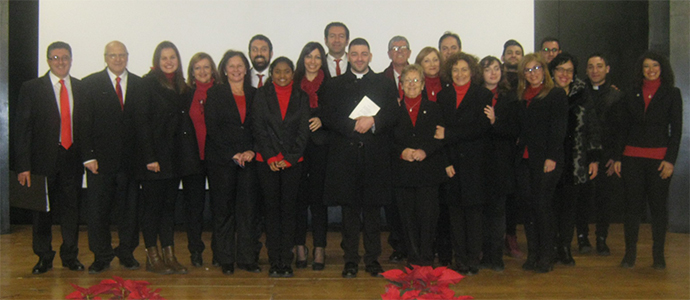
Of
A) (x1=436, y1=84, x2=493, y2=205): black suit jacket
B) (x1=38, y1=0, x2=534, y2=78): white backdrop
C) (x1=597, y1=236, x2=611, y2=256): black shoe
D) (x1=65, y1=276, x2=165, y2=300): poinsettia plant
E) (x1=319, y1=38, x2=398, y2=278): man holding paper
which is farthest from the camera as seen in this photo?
(x1=38, y1=0, x2=534, y2=78): white backdrop

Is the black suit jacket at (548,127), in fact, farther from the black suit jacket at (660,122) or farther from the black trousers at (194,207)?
the black trousers at (194,207)

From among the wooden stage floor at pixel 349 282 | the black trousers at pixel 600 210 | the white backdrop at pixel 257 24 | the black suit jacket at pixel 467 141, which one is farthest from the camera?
the white backdrop at pixel 257 24

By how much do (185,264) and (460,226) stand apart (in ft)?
6.06

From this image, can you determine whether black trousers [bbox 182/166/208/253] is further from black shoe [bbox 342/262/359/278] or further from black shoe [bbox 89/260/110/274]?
black shoe [bbox 342/262/359/278]

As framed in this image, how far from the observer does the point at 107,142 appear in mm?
3586

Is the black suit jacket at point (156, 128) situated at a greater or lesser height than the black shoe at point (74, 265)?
greater

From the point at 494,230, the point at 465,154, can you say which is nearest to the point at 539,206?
the point at 494,230

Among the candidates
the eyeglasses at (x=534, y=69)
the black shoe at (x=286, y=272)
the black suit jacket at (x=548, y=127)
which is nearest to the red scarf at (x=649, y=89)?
the black suit jacket at (x=548, y=127)

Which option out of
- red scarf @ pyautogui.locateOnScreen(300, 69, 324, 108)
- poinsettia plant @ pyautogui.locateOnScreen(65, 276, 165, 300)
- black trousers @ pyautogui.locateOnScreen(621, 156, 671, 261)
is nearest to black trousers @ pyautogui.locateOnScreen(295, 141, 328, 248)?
red scarf @ pyautogui.locateOnScreen(300, 69, 324, 108)

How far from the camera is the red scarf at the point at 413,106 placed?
3500 mm

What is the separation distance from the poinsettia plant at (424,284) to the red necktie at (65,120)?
2894 millimetres

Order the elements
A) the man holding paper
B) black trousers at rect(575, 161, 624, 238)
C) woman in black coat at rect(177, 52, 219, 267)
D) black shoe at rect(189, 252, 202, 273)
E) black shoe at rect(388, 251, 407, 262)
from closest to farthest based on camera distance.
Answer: the man holding paper → woman in black coat at rect(177, 52, 219, 267) → black shoe at rect(189, 252, 202, 273) → black shoe at rect(388, 251, 407, 262) → black trousers at rect(575, 161, 624, 238)

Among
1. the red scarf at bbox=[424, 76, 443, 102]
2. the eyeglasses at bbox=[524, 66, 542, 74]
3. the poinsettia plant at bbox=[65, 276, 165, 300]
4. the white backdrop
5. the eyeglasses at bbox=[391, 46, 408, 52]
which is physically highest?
the white backdrop

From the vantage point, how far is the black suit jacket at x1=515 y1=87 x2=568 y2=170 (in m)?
3.55
